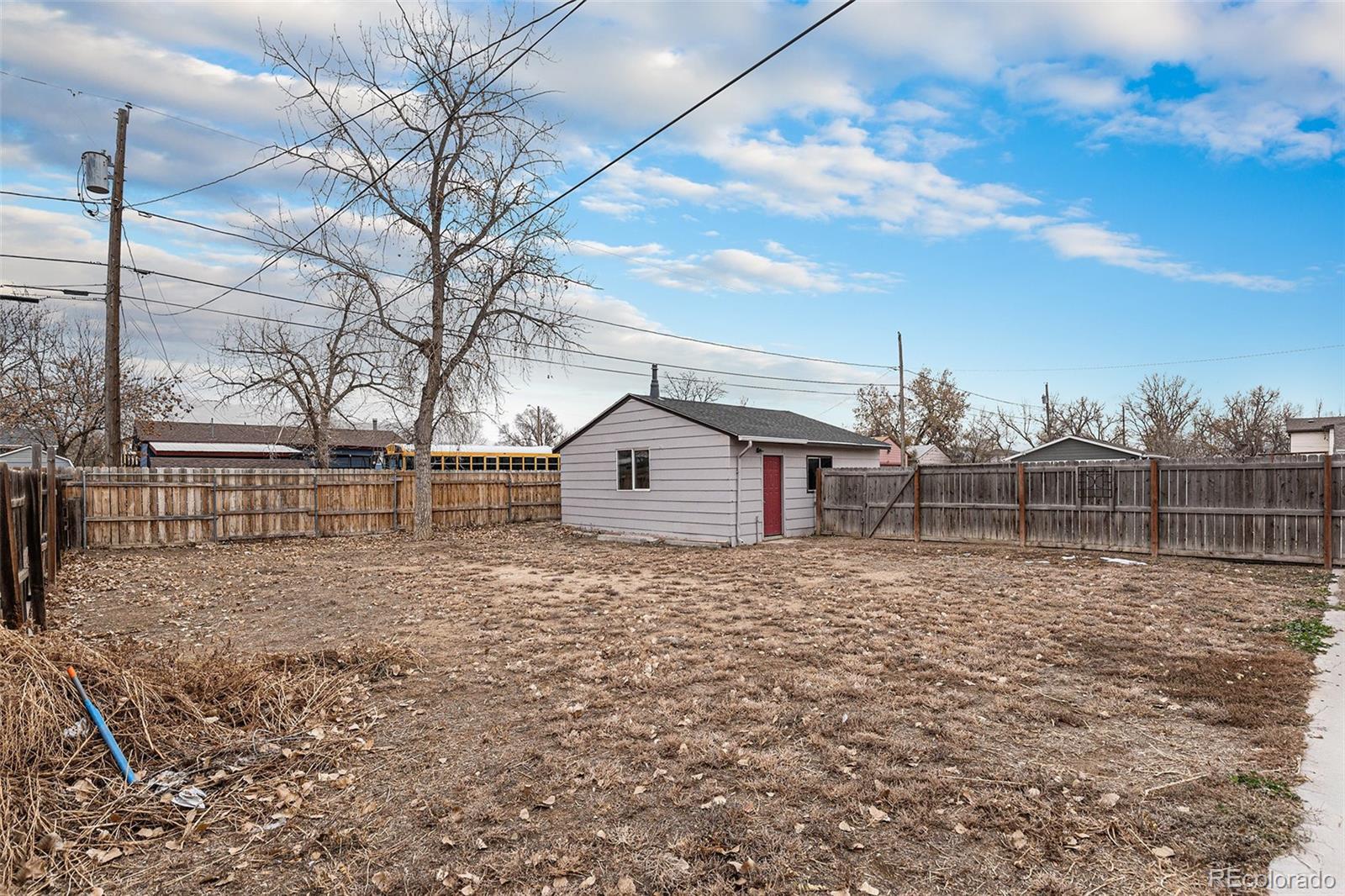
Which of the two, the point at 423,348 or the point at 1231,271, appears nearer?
the point at 423,348

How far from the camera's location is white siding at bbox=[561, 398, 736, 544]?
14.2m

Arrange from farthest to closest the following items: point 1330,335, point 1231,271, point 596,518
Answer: point 1330,335, point 1231,271, point 596,518

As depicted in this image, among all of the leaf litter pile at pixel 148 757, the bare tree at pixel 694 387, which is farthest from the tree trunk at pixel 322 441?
the bare tree at pixel 694 387

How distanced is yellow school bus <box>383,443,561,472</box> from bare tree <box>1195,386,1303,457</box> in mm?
30498

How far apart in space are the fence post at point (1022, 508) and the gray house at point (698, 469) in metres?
4.47

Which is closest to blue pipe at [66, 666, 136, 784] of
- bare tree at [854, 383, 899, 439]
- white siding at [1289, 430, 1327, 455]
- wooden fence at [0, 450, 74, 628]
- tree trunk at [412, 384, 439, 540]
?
wooden fence at [0, 450, 74, 628]

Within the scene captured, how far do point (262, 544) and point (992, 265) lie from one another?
1946 cm

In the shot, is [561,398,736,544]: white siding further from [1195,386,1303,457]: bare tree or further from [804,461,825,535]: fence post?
[1195,386,1303,457]: bare tree

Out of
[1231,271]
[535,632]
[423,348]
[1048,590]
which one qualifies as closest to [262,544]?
[423,348]

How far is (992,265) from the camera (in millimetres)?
17891

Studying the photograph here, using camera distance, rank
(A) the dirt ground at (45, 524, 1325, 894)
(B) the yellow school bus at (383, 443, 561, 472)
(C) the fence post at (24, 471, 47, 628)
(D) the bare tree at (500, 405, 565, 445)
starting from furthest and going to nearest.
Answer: (D) the bare tree at (500, 405, 565, 445) → (B) the yellow school bus at (383, 443, 561, 472) → (C) the fence post at (24, 471, 47, 628) → (A) the dirt ground at (45, 524, 1325, 894)

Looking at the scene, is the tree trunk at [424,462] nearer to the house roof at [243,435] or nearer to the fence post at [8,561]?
the fence post at [8,561]

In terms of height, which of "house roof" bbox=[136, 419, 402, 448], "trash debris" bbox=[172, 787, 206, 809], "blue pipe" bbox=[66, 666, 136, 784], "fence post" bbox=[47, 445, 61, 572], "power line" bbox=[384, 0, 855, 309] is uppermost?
"power line" bbox=[384, 0, 855, 309]

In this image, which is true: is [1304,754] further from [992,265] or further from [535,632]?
[992,265]
